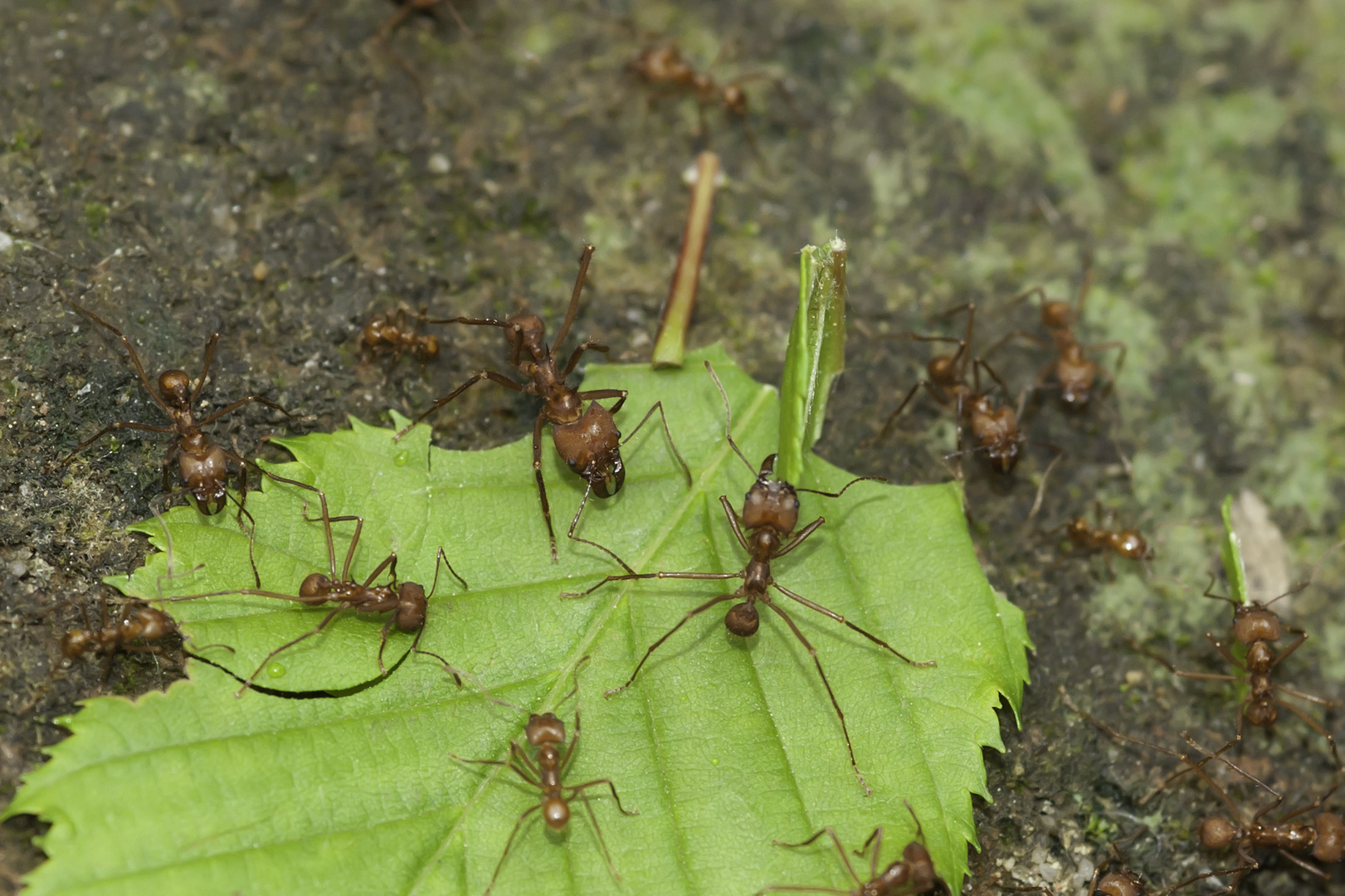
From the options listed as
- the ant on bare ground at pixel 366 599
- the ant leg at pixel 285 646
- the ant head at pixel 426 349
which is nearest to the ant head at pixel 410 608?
the ant on bare ground at pixel 366 599

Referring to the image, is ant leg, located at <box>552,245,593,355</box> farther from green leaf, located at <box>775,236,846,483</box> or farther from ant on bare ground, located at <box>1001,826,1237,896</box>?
ant on bare ground, located at <box>1001,826,1237,896</box>

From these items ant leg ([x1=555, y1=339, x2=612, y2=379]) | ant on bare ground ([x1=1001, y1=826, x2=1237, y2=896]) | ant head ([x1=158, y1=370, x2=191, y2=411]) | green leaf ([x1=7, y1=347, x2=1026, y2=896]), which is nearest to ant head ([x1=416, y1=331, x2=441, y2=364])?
green leaf ([x1=7, y1=347, x2=1026, y2=896])

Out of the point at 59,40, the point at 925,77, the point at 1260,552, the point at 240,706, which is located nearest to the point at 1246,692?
the point at 1260,552

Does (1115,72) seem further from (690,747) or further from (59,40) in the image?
(59,40)

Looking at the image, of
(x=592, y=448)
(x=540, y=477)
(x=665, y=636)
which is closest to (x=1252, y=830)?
(x=665, y=636)

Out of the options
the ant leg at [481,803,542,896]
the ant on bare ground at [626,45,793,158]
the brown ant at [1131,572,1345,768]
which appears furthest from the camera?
the ant on bare ground at [626,45,793,158]

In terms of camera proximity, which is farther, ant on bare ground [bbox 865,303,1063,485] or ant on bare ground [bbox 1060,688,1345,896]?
ant on bare ground [bbox 865,303,1063,485]

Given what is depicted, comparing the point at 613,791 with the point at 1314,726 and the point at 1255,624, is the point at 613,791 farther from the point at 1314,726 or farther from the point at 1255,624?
the point at 1314,726
